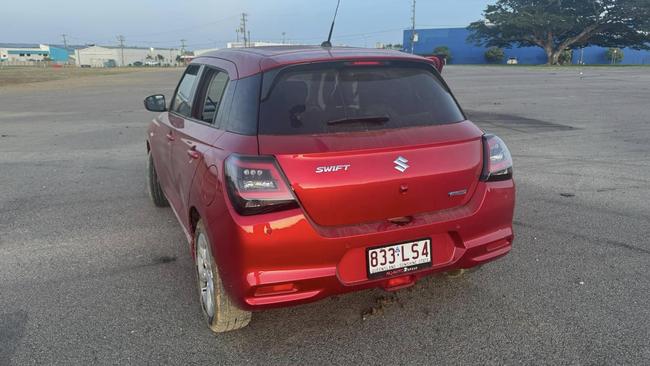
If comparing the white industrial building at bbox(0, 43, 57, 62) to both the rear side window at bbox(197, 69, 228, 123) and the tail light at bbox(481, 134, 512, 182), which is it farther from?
the tail light at bbox(481, 134, 512, 182)

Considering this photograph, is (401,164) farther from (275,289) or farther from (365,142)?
(275,289)

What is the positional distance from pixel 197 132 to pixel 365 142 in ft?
4.05

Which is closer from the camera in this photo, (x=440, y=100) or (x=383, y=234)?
(x=383, y=234)

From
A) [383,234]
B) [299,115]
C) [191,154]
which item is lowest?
[383,234]

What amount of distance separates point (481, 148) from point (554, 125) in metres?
9.08

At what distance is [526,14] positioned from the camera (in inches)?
2505

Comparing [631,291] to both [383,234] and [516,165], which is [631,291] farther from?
[516,165]

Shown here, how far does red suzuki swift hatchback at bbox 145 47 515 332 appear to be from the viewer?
2.42m

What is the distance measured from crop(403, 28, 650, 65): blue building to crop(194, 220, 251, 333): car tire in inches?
2973

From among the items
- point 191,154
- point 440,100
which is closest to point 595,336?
point 440,100

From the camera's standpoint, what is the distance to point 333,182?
8.02ft

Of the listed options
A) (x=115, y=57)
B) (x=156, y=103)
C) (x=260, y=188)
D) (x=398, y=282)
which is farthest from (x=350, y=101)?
(x=115, y=57)

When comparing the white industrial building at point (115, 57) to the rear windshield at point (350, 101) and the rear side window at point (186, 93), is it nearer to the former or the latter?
the rear side window at point (186, 93)

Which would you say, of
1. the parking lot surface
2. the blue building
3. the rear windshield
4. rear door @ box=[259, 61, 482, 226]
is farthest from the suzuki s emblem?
the blue building
